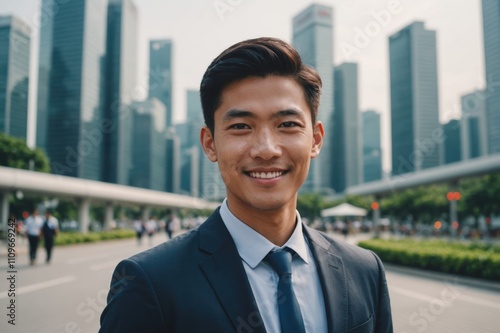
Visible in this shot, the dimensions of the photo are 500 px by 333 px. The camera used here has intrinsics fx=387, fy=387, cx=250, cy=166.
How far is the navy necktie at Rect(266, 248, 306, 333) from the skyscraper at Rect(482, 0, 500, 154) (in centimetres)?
6063

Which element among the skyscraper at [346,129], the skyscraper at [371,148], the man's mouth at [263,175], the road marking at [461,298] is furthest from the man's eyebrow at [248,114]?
the skyscraper at [371,148]

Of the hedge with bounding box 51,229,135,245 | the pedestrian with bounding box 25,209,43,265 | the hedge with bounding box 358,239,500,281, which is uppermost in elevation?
the pedestrian with bounding box 25,209,43,265

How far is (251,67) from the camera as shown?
147cm

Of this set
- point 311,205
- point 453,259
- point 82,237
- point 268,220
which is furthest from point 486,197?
point 268,220

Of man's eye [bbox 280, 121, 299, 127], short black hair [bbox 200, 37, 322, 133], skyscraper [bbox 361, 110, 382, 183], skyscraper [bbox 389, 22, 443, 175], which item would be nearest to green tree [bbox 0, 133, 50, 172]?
short black hair [bbox 200, 37, 322, 133]

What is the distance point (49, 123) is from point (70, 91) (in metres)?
10.6

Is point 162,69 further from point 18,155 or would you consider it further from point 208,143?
point 208,143

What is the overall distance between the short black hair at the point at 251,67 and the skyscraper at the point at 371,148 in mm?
126544

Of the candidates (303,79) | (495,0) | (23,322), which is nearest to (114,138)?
(495,0)

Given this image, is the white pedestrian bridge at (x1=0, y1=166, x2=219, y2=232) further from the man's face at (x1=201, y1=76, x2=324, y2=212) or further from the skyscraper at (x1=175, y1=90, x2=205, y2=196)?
the skyscraper at (x1=175, y1=90, x2=205, y2=196)

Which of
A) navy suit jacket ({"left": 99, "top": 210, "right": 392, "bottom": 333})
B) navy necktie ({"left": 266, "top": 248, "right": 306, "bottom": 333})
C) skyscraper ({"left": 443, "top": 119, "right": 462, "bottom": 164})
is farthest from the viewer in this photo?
skyscraper ({"left": 443, "top": 119, "right": 462, "bottom": 164})

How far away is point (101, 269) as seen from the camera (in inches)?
472

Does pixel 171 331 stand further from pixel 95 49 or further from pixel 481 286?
pixel 95 49

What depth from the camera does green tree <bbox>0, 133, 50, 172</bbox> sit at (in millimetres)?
33969
